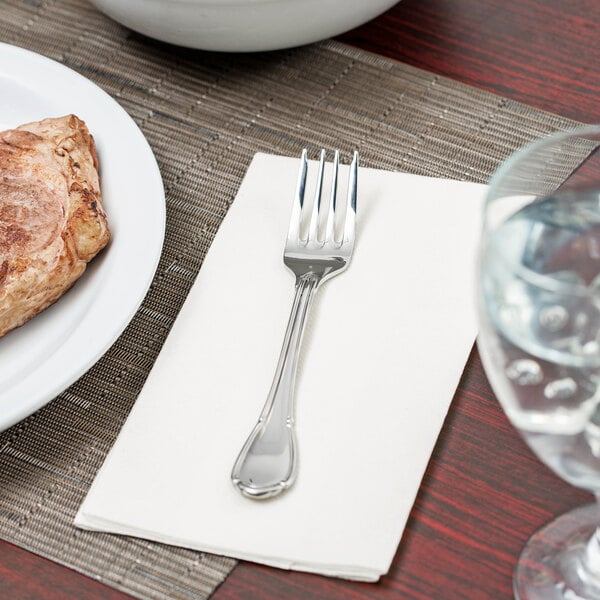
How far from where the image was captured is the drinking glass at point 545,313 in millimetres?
475

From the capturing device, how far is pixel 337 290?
0.83m

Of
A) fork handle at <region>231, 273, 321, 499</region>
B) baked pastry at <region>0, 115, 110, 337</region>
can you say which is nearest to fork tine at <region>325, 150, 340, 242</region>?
fork handle at <region>231, 273, 321, 499</region>

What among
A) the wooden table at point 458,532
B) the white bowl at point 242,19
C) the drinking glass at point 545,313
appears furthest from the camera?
the white bowl at point 242,19

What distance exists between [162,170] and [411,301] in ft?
1.18

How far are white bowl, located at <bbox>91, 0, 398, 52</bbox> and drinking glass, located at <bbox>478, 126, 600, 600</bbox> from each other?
440 millimetres

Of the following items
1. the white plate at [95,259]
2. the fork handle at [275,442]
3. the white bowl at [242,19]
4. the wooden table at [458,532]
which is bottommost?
the wooden table at [458,532]

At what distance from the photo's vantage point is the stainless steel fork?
0.69m

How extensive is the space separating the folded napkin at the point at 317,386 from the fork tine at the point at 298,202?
2 cm

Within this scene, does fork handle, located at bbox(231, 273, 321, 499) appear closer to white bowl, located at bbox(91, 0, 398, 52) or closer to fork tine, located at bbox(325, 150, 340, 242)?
fork tine, located at bbox(325, 150, 340, 242)

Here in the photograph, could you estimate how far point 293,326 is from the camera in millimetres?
788

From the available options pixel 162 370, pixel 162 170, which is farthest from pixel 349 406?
pixel 162 170

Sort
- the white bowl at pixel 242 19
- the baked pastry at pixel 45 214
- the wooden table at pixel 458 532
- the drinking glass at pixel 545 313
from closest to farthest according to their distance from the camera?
the drinking glass at pixel 545 313, the wooden table at pixel 458 532, the baked pastry at pixel 45 214, the white bowl at pixel 242 19

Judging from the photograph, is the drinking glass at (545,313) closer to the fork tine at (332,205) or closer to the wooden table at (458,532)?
the wooden table at (458,532)

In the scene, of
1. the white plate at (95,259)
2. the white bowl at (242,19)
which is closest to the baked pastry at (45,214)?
the white plate at (95,259)
